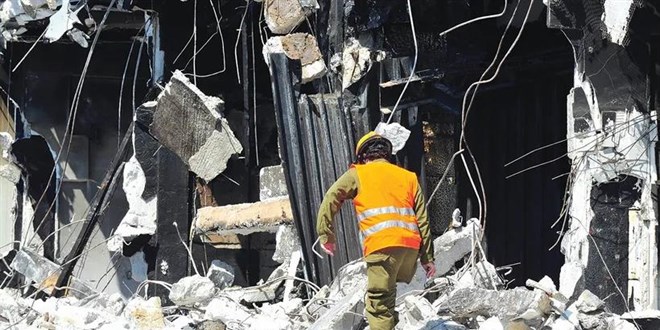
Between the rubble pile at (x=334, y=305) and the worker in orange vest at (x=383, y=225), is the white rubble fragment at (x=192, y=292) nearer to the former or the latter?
the rubble pile at (x=334, y=305)

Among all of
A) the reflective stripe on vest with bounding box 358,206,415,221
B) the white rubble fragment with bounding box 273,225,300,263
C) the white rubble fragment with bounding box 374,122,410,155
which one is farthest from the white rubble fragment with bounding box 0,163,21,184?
the reflective stripe on vest with bounding box 358,206,415,221

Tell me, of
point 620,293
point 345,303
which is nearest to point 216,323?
point 345,303

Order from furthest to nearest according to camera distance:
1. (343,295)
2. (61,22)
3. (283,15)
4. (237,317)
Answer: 1. (61,22)
2. (283,15)
3. (237,317)
4. (343,295)

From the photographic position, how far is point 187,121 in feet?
32.0

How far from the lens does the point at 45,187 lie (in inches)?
460

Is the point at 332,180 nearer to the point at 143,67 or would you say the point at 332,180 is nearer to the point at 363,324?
the point at 363,324

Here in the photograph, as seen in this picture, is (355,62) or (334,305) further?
(355,62)

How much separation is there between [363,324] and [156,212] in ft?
10.4

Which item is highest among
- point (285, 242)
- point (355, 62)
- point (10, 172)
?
A: point (355, 62)

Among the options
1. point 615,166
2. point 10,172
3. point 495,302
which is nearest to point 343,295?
point 495,302

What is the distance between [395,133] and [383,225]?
228cm

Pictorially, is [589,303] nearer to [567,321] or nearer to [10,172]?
[567,321]

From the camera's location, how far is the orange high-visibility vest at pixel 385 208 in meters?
6.36

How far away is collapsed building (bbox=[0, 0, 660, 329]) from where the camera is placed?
24.8ft
